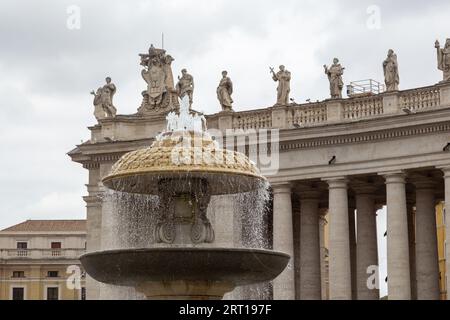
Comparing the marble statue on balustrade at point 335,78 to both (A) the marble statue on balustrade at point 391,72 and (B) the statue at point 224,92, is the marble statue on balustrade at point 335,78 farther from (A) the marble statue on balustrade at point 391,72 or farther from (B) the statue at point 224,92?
(B) the statue at point 224,92

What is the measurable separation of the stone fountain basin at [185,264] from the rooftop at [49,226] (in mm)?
97187

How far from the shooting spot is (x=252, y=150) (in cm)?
5781

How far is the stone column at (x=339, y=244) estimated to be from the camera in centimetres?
5488

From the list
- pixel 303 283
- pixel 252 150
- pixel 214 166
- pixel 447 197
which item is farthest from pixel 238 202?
pixel 214 166

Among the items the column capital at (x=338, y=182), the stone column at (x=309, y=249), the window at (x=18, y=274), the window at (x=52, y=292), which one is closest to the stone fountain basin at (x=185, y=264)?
the column capital at (x=338, y=182)

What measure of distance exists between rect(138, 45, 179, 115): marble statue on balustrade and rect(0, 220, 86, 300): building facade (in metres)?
60.8

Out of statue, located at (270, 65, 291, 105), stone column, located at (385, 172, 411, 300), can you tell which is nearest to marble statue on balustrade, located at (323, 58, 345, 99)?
statue, located at (270, 65, 291, 105)

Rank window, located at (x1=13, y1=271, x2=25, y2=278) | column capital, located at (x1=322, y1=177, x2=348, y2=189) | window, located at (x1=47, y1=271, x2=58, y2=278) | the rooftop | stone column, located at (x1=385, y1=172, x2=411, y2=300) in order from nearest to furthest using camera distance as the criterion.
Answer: stone column, located at (x1=385, y1=172, x2=411, y2=300) < column capital, located at (x1=322, y1=177, x2=348, y2=189) < window, located at (x1=47, y1=271, x2=58, y2=278) < window, located at (x1=13, y1=271, x2=25, y2=278) < the rooftop

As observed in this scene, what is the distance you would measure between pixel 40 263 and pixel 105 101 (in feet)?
204

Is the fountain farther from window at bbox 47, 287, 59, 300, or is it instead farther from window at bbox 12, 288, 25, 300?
window at bbox 12, 288, 25, 300

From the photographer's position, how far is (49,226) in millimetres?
131125

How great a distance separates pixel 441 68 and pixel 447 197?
20.2 feet

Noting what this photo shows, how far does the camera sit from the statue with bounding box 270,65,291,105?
58.6 meters
